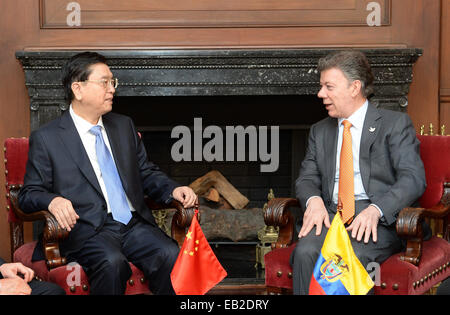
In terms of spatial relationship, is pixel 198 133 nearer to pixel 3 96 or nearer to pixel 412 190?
pixel 3 96

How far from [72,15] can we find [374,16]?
187cm

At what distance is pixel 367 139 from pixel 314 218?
48cm

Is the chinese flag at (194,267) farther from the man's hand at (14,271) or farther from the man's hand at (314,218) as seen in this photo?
the man's hand at (14,271)

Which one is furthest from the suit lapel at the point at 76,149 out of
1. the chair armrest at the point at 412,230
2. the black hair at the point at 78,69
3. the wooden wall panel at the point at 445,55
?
the wooden wall panel at the point at 445,55

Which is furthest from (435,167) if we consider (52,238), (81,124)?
(52,238)

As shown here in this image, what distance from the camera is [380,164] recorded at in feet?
9.96

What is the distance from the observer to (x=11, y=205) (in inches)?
127

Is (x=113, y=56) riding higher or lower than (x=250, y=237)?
higher

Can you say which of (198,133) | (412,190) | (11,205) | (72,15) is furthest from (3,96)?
(412,190)

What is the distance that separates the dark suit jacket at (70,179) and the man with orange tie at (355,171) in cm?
74

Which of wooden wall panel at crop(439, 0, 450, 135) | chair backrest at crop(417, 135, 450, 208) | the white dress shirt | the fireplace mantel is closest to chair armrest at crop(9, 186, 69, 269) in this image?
the white dress shirt

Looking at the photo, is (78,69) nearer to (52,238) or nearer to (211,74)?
(52,238)

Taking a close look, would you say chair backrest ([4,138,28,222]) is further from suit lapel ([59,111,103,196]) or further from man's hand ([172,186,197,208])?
man's hand ([172,186,197,208])

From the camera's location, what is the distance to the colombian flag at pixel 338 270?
258 centimetres
